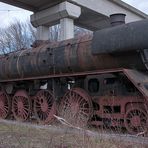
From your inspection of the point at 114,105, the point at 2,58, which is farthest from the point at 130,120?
the point at 2,58

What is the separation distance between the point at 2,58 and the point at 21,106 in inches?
121

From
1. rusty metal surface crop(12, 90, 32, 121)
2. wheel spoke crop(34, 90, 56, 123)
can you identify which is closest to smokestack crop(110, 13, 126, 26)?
wheel spoke crop(34, 90, 56, 123)

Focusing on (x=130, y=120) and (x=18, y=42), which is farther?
(x=18, y=42)

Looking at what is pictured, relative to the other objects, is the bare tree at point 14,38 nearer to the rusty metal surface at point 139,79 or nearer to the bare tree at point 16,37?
the bare tree at point 16,37

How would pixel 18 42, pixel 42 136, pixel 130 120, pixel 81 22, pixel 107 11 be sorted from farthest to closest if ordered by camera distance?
pixel 18 42 → pixel 81 22 → pixel 107 11 → pixel 130 120 → pixel 42 136

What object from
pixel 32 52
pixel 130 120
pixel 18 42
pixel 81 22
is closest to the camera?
pixel 130 120

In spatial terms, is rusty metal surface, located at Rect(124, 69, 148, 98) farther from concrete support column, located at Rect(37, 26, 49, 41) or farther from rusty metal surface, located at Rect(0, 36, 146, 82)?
concrete support column, located at Rect(37, 26, 49, 41)

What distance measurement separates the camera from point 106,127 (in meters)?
11.2

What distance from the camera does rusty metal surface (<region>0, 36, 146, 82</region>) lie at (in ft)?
36.4

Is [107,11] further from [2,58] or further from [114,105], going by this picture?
[114,105]

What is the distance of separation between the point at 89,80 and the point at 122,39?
2.28 metres

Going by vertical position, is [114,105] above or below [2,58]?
below

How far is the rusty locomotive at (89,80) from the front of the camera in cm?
1017

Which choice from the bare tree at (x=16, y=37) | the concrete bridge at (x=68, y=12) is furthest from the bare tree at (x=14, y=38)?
the concrete bridge at (x=68, y=12)
